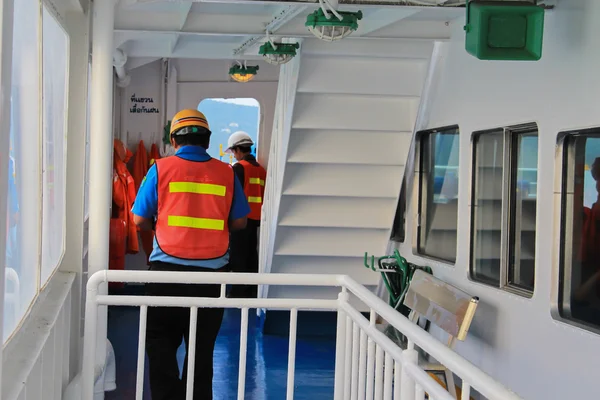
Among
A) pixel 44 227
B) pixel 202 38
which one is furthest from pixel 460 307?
pixel 202 38

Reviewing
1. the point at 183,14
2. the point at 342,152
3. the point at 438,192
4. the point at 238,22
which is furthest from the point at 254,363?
the point at 183,14

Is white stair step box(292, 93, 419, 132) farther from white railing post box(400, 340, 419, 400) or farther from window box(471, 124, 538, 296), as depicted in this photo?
white railing post box(400, 340, 419, 400)

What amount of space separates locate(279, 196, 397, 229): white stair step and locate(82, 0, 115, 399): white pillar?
336cm

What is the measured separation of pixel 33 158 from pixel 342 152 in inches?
176

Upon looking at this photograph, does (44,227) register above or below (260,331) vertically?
above

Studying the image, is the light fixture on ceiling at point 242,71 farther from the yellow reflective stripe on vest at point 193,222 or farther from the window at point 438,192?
the yellow reflective stripe on vest at point 193,222

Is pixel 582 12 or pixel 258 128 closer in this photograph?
pixel 582 12

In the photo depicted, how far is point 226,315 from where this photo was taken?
9359 mm

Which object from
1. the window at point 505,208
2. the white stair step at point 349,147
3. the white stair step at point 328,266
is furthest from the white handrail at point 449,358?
the white stair step at point 328,266

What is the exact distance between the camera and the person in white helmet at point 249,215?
9.83 m

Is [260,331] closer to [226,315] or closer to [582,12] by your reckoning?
[226,315]

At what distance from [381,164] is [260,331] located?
246 centimetres

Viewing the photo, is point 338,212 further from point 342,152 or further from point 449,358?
point 449,358

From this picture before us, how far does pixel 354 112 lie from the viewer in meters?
6.80
